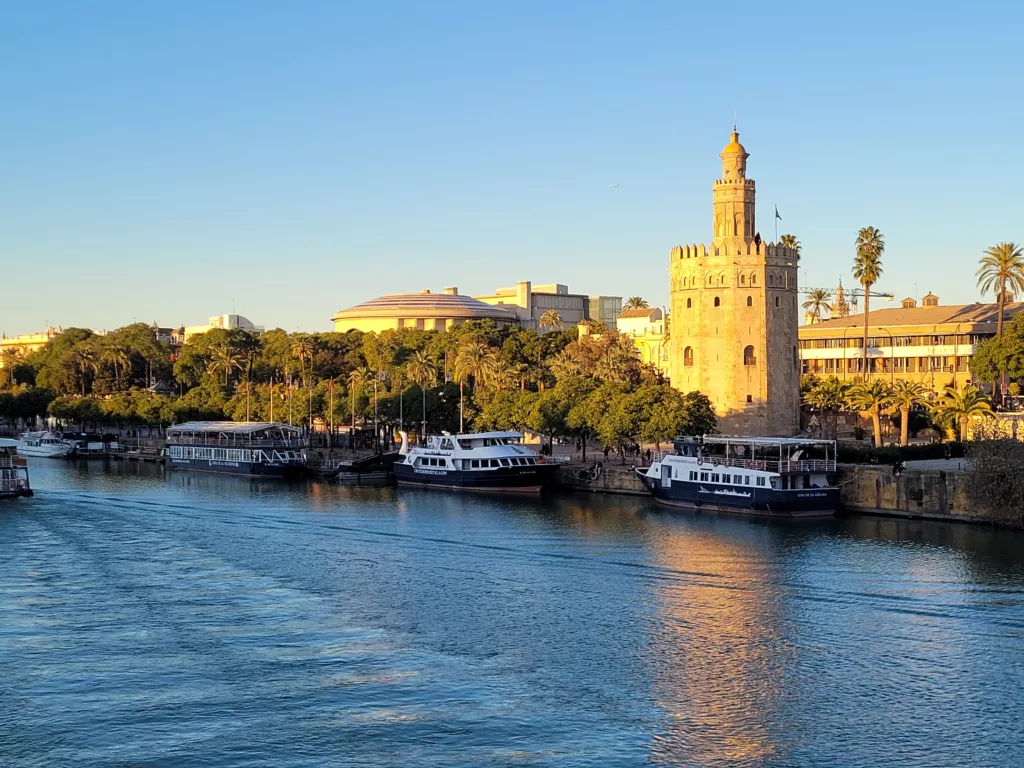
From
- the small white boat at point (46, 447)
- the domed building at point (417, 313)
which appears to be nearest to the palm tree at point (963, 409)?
the small white boat at point (46, 447)

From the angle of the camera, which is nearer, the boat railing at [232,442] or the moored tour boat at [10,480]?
the moored tour boat at [10,480]

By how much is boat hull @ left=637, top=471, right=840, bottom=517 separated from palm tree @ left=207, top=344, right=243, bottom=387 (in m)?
75.1

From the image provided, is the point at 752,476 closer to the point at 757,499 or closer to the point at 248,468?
the point at 757,499

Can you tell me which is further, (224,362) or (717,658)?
(224,362)

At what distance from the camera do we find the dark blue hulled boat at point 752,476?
57906 mm

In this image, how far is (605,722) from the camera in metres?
28.2

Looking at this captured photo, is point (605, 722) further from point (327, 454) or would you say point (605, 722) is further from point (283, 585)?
point (327, 454)

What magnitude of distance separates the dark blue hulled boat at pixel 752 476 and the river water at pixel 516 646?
3.29 metres

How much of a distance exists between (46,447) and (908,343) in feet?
248

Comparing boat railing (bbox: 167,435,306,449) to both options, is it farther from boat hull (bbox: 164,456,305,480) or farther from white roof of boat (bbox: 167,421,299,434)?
boat hull (bbox: 164,456,305,480)

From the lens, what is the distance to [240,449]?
88688mm

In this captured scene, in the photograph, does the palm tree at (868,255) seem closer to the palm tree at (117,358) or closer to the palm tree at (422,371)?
the palm tree at (422,371)

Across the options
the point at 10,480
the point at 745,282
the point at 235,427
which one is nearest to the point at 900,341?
→ the point at 745,282

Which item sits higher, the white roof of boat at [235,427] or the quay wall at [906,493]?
the white roof of boat at [235,427]
